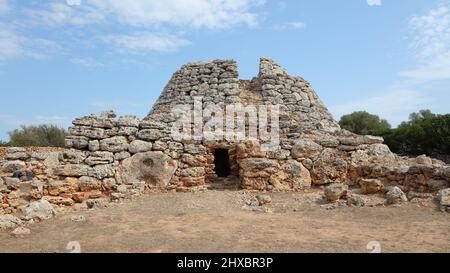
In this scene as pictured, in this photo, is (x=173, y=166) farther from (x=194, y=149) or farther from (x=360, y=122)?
(x=360, y=122)

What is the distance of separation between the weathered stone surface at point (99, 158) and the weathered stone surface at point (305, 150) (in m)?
4.19

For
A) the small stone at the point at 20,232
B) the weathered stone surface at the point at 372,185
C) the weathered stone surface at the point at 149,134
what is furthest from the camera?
the weathered stone surface at the point at 149,134

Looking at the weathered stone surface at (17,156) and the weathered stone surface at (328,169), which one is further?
the weathered stone surface at (328,169)

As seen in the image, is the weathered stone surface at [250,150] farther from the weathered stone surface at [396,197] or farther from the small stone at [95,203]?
the small stone at [95,203]

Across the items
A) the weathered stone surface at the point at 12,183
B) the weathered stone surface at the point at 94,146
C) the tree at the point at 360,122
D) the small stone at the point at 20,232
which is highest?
the tree at the point at 360,122

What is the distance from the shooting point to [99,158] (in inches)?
299

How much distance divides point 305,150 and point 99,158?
468 cm

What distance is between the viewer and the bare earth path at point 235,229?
4.39m

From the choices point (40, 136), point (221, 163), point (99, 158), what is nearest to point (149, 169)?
point (99, 158)

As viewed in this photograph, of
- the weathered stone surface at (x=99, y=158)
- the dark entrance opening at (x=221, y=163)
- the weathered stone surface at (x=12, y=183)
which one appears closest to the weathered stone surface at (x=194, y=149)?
the weathered stone surface at (x=99, y=158)

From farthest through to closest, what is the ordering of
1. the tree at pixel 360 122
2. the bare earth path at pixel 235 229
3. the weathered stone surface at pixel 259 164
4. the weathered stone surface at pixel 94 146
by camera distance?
the tree at pixel 360 122 < the weathered stone surface at pixel 259 164 < the weathered stone surface at pixel 94 146 < the bare earth path at pixel 235 229

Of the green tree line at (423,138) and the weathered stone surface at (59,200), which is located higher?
the green tree line at (423,138)

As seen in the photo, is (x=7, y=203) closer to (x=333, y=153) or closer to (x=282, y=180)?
(x=282, y=180)

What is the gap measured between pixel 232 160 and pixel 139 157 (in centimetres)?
242
